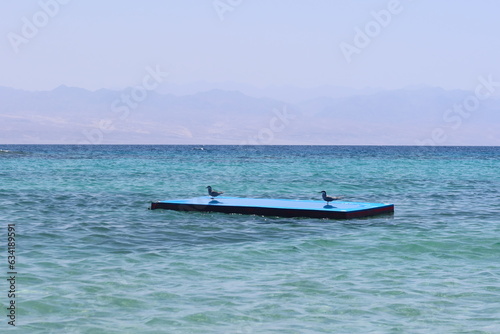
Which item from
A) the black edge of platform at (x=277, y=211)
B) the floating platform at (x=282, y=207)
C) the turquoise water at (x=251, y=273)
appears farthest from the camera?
the floating platform at (x=282, y=207)

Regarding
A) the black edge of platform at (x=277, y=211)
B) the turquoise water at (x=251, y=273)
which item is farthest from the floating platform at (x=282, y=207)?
the turquoise water at (x=251, y=273)

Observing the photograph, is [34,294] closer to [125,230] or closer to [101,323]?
[101,323]

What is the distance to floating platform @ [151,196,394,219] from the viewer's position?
75.8 ft

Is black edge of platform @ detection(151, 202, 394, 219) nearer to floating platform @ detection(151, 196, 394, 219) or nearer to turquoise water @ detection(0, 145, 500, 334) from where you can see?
floating platform @ detection(151, 196, 394, 219)

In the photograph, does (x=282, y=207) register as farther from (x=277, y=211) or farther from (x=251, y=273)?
(x=251, y=273)

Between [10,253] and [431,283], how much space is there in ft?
30.9

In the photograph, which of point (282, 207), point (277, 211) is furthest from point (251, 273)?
point (282, 207)

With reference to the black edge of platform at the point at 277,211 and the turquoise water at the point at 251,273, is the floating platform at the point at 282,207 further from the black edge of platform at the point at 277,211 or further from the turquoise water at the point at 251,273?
the turquoise water at the point at 251,273

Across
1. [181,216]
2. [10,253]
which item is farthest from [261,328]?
[181,216]

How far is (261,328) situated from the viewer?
10336 millimetres

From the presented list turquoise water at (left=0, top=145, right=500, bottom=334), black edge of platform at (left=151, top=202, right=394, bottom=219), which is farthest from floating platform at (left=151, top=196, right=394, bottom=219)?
turquoise water at (left=0, top=145, right=500, bottom=334)

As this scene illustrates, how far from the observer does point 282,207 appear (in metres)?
24.1

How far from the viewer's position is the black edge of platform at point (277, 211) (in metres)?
23.0

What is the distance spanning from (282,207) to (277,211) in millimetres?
266
